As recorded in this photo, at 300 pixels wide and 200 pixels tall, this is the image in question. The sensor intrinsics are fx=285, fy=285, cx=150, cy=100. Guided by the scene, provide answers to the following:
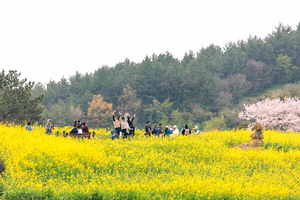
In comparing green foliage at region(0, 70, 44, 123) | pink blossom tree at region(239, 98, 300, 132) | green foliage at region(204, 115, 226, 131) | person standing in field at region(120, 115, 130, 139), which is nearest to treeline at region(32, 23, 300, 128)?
green foliage at region(204, 115, 226, 131)

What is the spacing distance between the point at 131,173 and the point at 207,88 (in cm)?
5497

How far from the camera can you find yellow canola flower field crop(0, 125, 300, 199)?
8.36 meters

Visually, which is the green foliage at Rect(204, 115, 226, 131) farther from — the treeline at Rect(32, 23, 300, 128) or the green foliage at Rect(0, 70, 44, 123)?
the green foliage at Rect(0, 70, 44, 123)

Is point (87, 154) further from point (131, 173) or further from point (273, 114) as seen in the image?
point (273, 114)

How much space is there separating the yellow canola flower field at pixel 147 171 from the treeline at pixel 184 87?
3910 centimetres

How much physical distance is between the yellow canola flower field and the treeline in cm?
3910

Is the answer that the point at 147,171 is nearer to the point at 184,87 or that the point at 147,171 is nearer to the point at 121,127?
the point at 121,127

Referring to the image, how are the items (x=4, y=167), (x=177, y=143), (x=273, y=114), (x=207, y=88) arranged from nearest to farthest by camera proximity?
(x=4, y=167), (x=177, y=143), (x=273, y=114), (x=207, y=88)

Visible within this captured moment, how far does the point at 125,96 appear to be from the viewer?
217 feet

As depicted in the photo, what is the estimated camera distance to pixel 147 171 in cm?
1201

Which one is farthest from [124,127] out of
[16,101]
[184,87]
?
[184,87]

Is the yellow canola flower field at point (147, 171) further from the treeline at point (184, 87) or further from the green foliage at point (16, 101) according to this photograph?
the treeline at point (184, 87)

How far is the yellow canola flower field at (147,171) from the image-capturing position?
8359 mm

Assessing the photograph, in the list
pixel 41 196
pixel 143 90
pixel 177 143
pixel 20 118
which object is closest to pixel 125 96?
pixel 143 90
